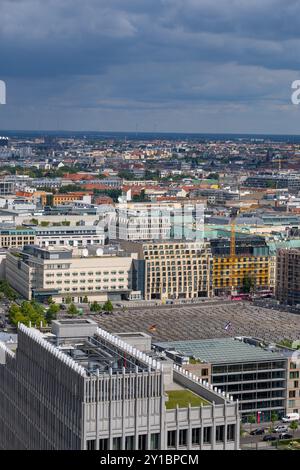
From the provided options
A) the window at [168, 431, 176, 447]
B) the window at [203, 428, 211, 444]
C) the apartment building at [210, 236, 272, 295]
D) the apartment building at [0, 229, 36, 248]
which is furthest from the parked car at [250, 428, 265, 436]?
the apartment building at [0, 229, 36, 248]

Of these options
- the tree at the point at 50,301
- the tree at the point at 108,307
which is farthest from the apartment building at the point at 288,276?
the tree at the point at 50,301

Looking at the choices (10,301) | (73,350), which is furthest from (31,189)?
(73,350)

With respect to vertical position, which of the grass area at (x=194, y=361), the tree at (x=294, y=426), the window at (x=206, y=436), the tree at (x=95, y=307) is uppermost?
the window at (x=206, y=436)

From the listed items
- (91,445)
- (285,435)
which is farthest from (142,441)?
(285,435)

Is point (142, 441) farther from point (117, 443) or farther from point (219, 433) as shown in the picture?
point (219, 433)

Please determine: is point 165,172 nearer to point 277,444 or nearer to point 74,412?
point 277,444

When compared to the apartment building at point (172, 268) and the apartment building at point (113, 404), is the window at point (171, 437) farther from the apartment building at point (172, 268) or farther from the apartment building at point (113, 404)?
Answer: the apartment building at point (172, 268)
